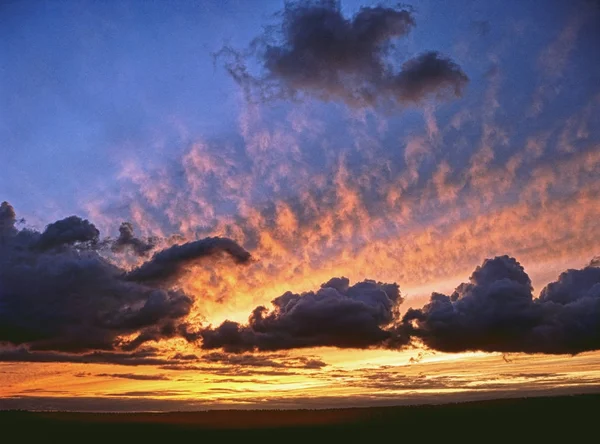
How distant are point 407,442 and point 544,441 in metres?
47.7

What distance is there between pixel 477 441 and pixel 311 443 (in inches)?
2347

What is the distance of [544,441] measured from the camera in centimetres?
19512

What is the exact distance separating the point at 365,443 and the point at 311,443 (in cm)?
1949

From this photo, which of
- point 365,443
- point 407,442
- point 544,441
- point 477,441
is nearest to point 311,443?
point 365,443

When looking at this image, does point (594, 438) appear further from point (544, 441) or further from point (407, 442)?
point (407, 442)

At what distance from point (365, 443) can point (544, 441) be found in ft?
206

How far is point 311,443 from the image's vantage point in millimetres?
199000

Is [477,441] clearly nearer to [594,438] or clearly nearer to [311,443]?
[594,438]

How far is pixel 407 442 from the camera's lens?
19938 cm

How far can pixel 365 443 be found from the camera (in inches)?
7859

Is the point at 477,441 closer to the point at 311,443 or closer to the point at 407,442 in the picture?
the point at 407,442

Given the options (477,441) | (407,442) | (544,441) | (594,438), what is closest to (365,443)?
(407,442)

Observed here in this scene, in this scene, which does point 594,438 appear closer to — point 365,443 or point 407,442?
point 407,442

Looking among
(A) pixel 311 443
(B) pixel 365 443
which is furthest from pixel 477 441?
(A) pixel 311 443
